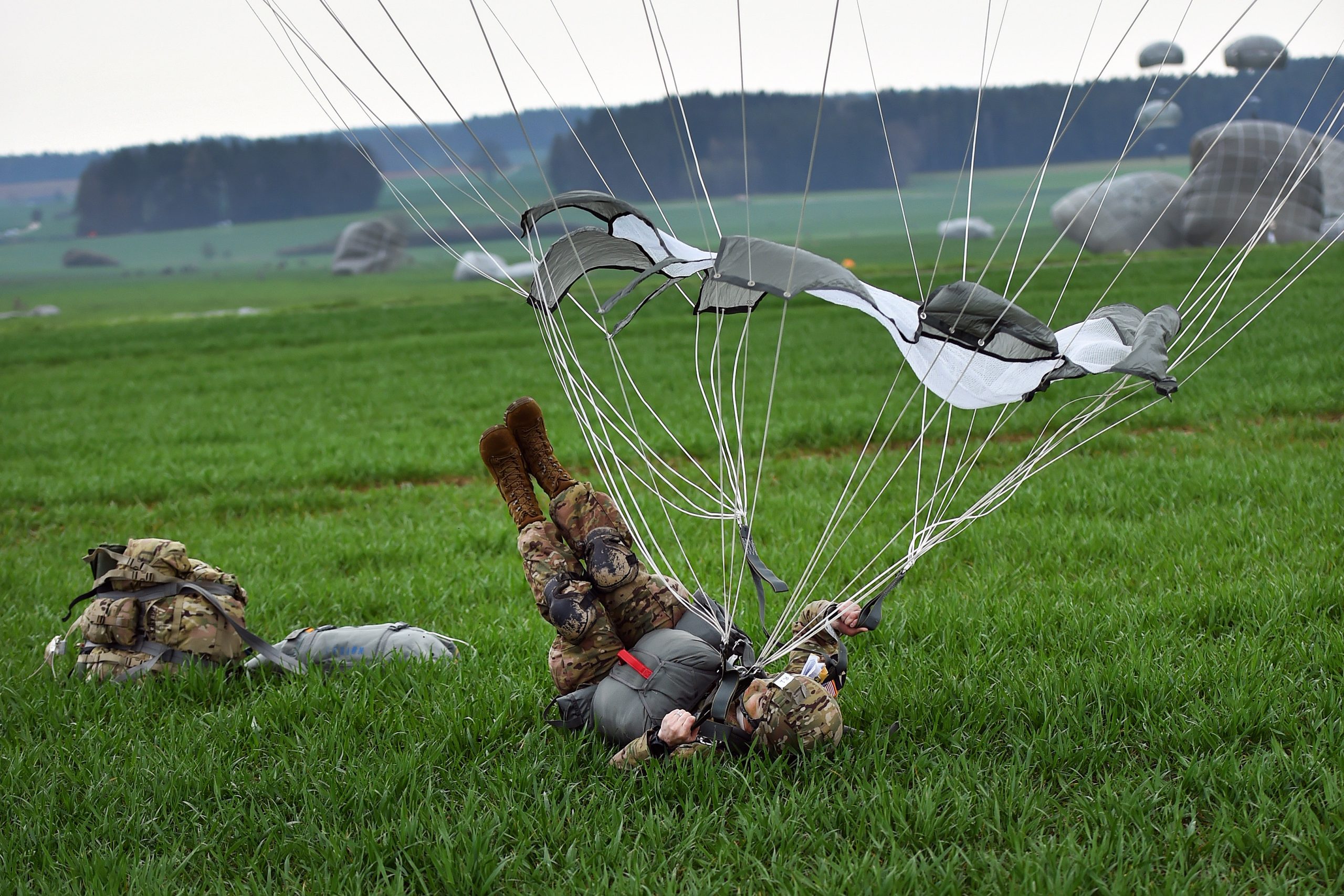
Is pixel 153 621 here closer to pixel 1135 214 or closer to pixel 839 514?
pixel 839 514

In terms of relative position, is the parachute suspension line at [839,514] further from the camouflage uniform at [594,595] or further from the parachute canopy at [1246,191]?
the parachute canopy at [1246,191]

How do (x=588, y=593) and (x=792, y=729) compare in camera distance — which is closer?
(x=792, y=729)

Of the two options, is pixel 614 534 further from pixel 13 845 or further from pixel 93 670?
pixel 93 670

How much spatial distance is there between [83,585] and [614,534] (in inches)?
159

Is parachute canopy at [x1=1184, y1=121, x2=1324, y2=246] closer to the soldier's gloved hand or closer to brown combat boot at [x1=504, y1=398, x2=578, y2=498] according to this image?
brown combat boot at [x1=504, y1=398, x2=578, y2=498]

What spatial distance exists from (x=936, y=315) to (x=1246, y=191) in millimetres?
45517

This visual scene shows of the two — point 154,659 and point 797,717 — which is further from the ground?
point 797,717

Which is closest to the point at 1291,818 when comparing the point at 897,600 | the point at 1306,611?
the point at 1306,611

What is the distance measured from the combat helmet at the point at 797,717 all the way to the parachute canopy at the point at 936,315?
1.06m

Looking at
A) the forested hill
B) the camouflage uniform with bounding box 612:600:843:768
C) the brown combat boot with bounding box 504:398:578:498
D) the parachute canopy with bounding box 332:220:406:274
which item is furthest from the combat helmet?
the forested hill

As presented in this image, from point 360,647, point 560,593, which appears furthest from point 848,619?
point 360,647

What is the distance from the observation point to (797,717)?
3062 mm

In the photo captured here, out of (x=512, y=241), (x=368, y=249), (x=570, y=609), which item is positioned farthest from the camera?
(x=512, y=241)

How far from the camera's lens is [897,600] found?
15.4 feet
